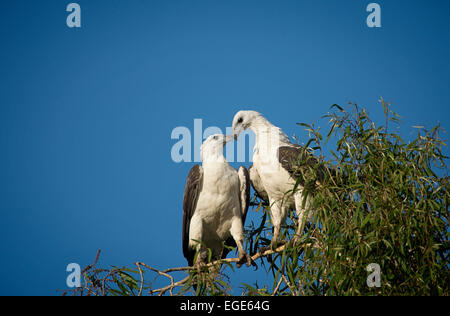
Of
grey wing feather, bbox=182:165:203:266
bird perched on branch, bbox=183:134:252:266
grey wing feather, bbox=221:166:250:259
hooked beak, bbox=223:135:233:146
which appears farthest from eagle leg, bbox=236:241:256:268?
hooked beak, bbox=223:135:233:146

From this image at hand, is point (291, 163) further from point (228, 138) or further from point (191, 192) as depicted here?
point (191, 192)

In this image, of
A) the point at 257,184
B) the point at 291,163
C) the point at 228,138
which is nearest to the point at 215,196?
the point at 257,184

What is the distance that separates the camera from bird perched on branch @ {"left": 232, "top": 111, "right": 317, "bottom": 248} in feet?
21.0

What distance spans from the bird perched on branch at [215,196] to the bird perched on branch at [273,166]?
282 mm

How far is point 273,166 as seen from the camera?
21.6ft

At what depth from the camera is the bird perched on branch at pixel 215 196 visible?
22.5 feet

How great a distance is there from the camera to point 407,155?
4.96 metres

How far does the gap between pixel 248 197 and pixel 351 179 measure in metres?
2.23

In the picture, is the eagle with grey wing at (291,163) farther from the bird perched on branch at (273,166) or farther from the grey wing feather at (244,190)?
the grey wing feather at (244,190)

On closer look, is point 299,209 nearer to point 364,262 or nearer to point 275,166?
point 275,166

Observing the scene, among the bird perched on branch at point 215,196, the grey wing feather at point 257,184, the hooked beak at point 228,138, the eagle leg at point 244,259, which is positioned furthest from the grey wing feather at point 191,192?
the eagle leg at point 244,259

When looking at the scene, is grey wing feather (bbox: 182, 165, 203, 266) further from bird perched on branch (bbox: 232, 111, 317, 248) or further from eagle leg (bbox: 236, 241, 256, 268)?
eagle leg (bbox: 236, 241, 256, 268)

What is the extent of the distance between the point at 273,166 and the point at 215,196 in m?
0.97
